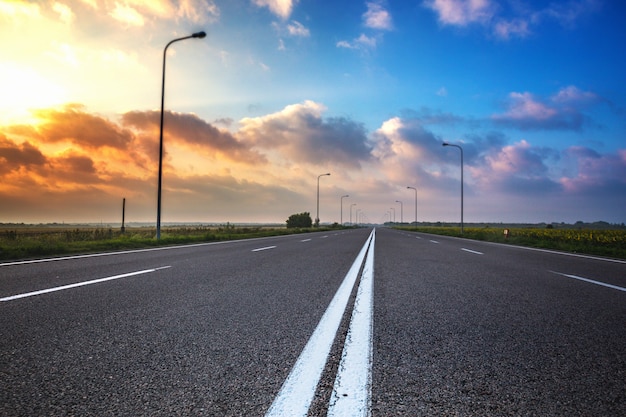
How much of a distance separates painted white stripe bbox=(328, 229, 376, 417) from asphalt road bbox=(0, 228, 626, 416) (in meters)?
0.01

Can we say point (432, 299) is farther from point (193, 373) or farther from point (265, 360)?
point (193, 373)

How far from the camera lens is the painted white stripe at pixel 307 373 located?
5.98ft

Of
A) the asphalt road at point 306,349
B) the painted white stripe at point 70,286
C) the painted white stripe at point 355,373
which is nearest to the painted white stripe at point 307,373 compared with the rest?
the asphalt road at point 306,349

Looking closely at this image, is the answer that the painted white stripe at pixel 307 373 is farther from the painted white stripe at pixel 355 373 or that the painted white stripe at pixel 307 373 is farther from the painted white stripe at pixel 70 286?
the painted white stripe at pixel 70 286

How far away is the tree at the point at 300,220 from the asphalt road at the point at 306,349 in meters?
97.3

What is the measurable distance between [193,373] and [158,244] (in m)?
15.0

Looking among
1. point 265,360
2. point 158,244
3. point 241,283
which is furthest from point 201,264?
point 158,244

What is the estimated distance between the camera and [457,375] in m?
2.29

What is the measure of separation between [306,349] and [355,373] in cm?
57

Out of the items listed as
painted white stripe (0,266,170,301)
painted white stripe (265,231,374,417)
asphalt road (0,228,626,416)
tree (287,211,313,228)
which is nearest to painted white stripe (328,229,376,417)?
asphalt road (0,228,626,416)

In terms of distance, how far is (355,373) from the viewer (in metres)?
2.27

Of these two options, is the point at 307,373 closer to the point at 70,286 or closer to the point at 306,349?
the point at 306,349

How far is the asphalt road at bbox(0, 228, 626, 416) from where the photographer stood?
6.31 ft

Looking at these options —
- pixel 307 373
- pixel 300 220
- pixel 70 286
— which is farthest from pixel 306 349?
pixel 300 220
